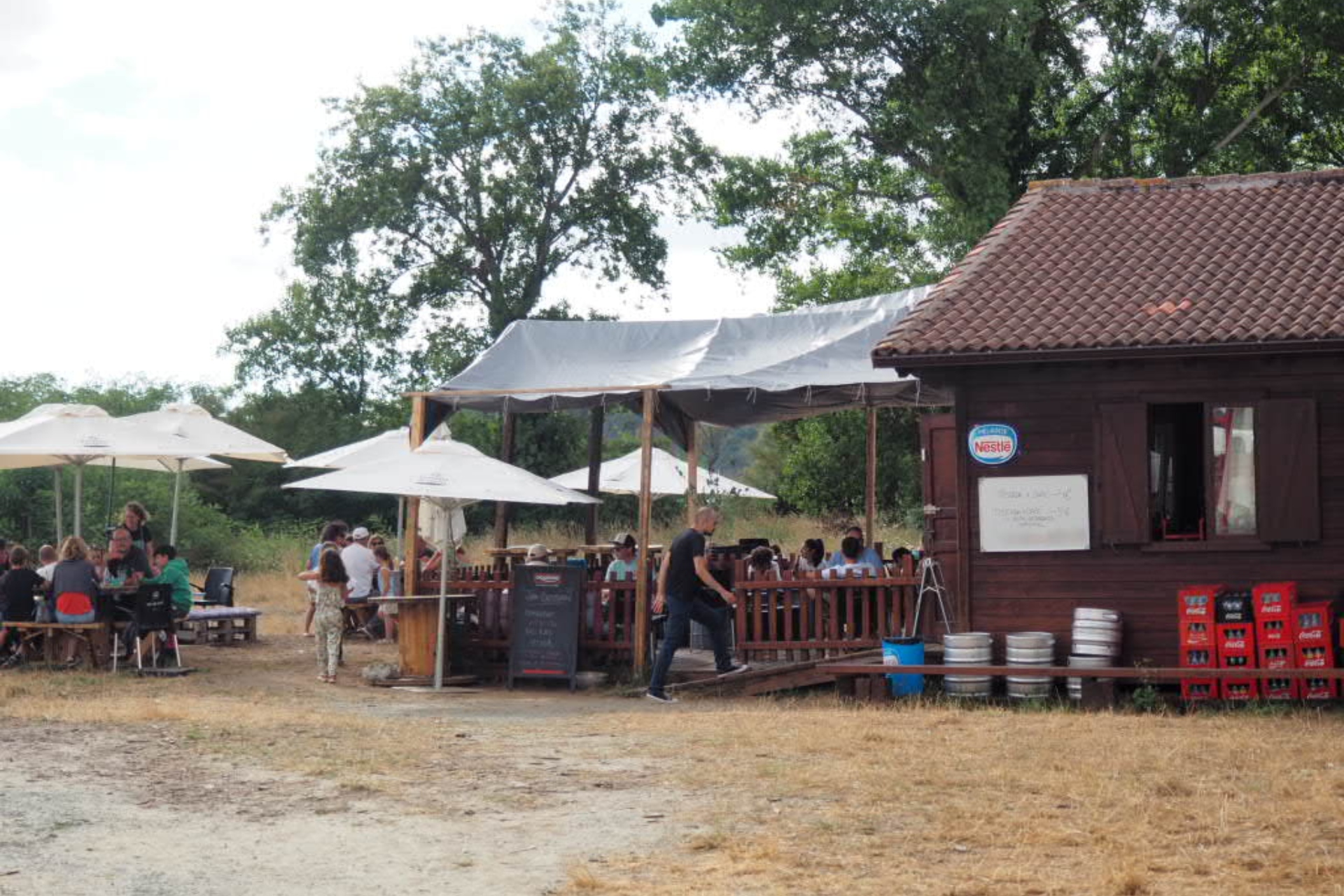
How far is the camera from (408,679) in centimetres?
1652

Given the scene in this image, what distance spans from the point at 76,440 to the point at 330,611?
353cm

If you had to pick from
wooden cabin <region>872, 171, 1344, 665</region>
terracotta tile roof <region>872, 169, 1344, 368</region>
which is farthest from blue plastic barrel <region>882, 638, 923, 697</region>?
terracotta tile roof <region>872, 169, 1344, 368</region>

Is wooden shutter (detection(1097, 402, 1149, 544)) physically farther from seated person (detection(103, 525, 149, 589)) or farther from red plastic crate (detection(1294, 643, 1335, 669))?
seated person (detection(103, 525, 149, 589))

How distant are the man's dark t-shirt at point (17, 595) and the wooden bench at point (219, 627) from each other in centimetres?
287

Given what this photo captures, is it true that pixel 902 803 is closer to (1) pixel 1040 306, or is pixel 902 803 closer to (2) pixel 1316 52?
(1) pixel 1040 306

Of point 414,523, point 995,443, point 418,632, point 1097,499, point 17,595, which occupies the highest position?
point 995,443

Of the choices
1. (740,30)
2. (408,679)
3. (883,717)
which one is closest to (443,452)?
(408,679)

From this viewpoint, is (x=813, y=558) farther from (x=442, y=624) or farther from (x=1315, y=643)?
(x=1315, y=643)

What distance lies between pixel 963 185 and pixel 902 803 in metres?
23.8

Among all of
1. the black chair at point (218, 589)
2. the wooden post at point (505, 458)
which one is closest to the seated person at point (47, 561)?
the black chair at point (218, 589)

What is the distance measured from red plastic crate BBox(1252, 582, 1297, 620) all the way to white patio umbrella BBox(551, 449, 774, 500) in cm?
1062

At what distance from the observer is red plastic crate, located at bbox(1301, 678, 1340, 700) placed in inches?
521

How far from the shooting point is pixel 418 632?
16641mm

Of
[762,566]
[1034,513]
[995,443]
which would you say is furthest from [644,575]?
[1034,513]
